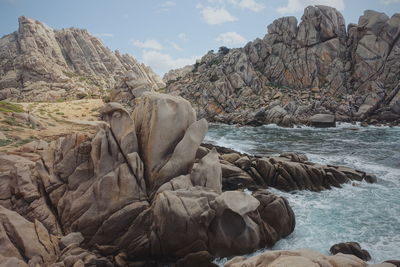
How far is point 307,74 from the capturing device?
87.2 metres

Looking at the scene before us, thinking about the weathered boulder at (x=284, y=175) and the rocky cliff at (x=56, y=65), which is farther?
the rocky cliff at (x=56, y=65)

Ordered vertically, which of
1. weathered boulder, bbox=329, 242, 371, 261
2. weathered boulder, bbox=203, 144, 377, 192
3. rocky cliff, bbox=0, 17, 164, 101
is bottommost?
weathered boulder, bbox=329, 242, 371, 261

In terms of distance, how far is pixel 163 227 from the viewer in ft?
47.0

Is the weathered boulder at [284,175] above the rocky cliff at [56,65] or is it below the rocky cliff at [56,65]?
below

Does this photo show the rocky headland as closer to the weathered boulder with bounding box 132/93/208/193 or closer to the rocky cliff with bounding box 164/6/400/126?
the weathered boulder with bounding box 132/93/208/193

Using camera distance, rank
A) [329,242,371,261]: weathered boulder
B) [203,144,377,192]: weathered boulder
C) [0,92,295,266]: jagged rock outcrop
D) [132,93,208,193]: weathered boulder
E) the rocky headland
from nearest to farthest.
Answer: the rocky headland
[0,92,295,266]: jagged rock outcrop
[329,242,371,261]: weathered boulder
[132,93,208,193]: weathered boulder
[203,144,377,192]: weathered boulder

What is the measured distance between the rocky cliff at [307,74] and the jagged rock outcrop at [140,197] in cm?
5371

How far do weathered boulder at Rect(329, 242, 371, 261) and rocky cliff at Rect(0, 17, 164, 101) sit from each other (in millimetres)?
70054

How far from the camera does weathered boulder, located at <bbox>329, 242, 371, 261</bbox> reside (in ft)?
47.6

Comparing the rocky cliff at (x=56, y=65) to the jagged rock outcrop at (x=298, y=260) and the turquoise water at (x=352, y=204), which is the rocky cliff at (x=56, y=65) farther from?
the jagged rock outcrop at (x=298, y=260)

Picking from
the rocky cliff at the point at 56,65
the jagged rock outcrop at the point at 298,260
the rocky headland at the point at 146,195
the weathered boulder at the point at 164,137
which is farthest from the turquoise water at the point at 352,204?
the rocky cliff at the point at 56,65

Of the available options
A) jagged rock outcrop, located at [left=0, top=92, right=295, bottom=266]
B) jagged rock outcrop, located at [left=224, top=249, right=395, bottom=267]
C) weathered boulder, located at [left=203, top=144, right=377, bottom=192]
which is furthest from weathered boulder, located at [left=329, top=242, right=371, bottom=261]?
weathered boulder, located at [left=203, top=144, right=377, bottom=192]

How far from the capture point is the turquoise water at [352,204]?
16319mm

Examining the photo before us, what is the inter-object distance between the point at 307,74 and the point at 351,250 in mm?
80761
